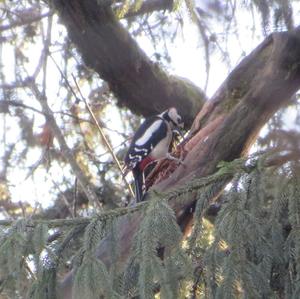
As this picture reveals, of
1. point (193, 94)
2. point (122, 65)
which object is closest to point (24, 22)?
point (122, 65)

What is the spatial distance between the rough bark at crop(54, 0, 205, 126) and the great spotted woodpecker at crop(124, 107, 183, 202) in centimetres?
31

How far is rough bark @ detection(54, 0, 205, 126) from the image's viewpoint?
5.96 meters

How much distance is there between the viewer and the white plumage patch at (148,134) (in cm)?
622

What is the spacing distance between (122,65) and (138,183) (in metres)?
0.99

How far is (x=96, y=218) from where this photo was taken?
3398 mm

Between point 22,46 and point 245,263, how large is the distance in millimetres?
4451

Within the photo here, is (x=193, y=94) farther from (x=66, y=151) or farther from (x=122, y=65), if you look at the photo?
(x=66, y=151)

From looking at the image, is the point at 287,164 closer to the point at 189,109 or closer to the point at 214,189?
the point at 214,189

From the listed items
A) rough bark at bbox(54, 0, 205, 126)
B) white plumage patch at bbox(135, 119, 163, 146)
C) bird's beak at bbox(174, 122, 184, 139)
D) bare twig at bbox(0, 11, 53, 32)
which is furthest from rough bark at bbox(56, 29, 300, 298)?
bare twig at bbox(0, 11, 53, 32)

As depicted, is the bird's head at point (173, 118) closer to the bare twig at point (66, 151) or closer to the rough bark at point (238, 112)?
the rough bark at point (238, 112)

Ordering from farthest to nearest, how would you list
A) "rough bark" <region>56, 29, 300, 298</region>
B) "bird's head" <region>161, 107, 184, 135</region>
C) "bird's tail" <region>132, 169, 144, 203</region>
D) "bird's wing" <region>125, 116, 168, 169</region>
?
1. "bird's head" <region>161, 107, 184, 135</region>
2. "bird's wing" <region>125, 116, 168, 169</region>
3. "bird's tail" <region>132, 169, 144, 203</region>
4. "rough bark" <region>56, 29, 300, 298</region>

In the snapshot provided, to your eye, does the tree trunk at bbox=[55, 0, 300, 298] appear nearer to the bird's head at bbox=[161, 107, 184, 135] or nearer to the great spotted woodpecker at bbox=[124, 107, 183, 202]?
the great spotted woodpecker at bbox=[124, 107, 183, 202]

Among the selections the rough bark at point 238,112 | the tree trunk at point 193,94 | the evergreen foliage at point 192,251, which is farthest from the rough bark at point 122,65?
the evergreen foliage at point 192,251

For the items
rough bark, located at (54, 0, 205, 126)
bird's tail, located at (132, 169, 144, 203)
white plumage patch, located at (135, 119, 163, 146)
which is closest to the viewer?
bird's tail, located at (132, 169, 144, 203)
